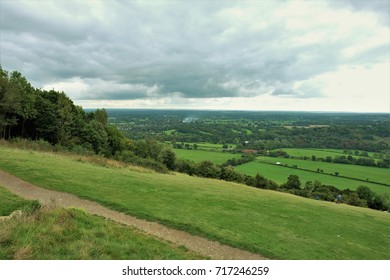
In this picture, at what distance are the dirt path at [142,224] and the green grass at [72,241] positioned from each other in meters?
0.83

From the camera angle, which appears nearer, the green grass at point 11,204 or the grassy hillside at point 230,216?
the green grass at point 11,204

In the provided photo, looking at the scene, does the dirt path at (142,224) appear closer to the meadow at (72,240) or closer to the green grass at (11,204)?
the meadow at (72,240)

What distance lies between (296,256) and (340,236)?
5.89 m

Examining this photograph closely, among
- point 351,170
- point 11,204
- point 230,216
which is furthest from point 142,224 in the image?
point 351,170

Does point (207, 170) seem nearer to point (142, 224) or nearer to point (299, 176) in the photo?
point (299, 176)

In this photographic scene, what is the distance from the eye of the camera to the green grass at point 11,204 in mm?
10887

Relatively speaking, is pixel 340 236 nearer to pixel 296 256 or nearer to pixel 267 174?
pixel 296 256

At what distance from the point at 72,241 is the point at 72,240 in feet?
0.26

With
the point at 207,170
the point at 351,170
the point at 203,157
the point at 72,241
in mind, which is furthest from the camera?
the point at 203,157

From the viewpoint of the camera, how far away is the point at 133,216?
42.9ft

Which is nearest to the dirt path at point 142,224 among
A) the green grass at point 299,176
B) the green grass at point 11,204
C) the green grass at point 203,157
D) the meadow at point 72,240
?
the meadow at point 72,240

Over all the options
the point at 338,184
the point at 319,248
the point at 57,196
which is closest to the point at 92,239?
the point at 57,196

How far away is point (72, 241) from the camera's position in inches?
328

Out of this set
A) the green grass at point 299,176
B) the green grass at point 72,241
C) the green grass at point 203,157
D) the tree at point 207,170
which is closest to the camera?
the green grass at point 72,241
